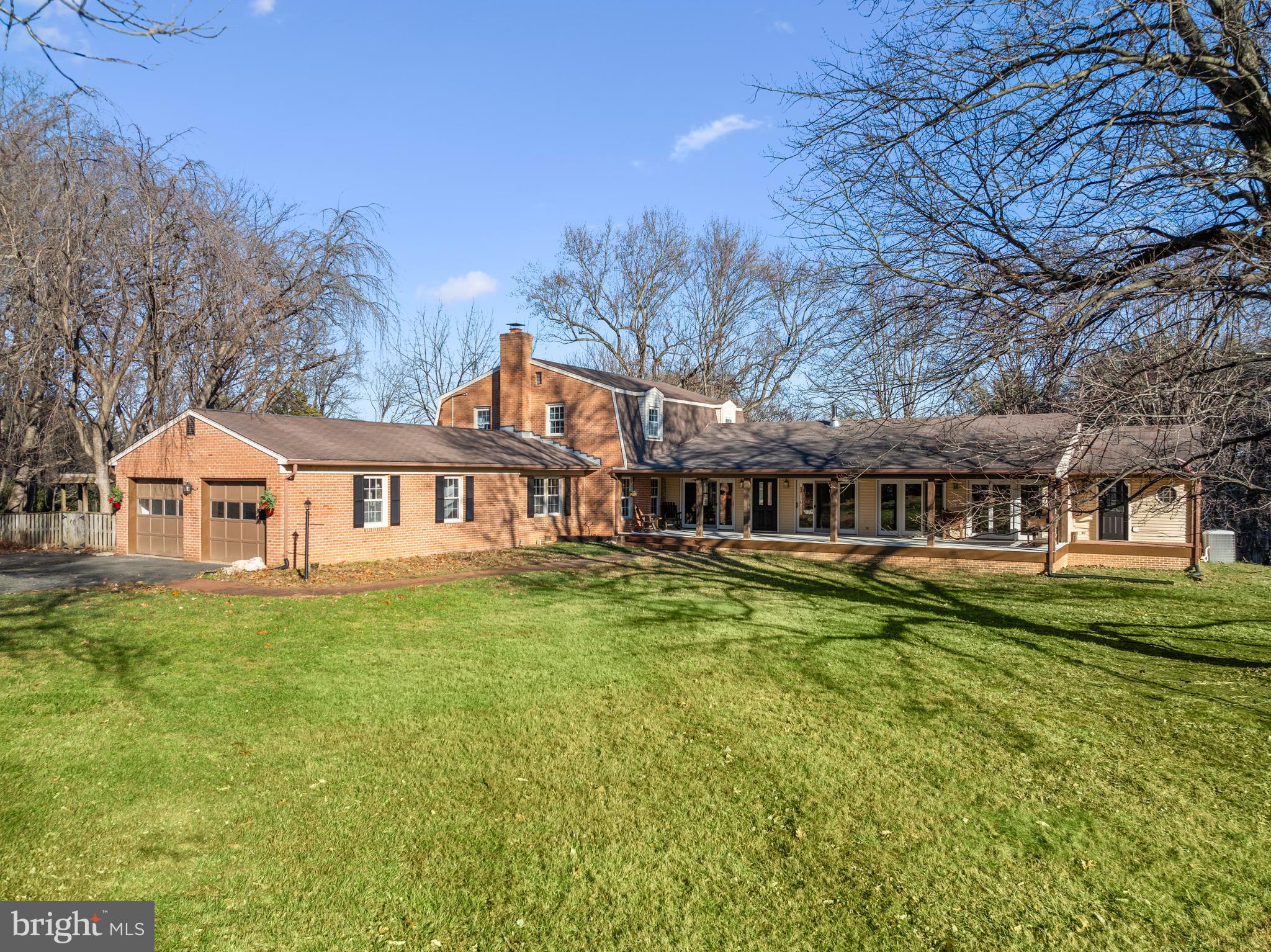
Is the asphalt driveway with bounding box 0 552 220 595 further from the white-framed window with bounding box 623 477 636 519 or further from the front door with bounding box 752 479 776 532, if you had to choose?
the front door with bounding box 752 479 776 532

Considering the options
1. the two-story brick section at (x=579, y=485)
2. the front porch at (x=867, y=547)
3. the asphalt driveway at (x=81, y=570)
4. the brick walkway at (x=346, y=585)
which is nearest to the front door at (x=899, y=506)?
the two-story brick section at (x=579, y=485)

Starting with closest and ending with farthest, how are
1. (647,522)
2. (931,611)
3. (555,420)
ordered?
1. (931,611)
2. (647,522)
3. (555,420)

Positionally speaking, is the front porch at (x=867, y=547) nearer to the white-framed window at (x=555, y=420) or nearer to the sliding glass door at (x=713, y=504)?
the sliding glass door at (x=713, y=504)

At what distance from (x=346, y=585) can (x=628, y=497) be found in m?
12.9

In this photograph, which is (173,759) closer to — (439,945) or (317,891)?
(317,891)

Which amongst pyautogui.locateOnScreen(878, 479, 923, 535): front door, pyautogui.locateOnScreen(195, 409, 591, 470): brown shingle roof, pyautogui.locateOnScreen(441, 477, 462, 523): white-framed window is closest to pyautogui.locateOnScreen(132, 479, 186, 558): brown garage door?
pyautogui.locateOnScreen(195, 409, 591, 470): brown shingle roof

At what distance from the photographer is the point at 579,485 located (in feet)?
86.4

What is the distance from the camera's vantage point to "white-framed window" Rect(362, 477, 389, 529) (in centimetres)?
1855

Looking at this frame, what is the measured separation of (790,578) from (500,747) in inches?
472

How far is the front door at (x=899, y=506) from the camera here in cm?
2333

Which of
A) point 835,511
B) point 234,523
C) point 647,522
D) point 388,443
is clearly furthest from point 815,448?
point 234,523

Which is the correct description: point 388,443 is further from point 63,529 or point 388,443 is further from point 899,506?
point 899,506

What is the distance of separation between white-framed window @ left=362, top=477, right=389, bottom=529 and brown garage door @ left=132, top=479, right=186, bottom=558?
16.1 feet

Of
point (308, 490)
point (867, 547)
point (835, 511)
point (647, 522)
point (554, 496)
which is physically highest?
point (308, 490)
